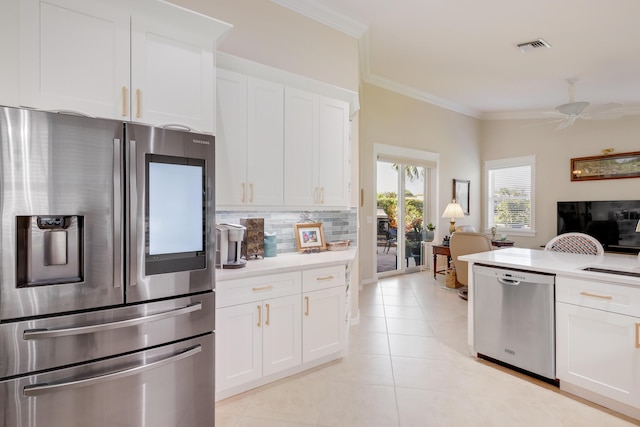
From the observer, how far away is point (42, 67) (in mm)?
1501

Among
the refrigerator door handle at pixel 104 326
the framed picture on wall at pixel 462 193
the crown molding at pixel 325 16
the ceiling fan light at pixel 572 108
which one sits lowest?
the refrigerator door handle at pixel 104 326

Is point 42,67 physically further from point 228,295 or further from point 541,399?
point 541,399

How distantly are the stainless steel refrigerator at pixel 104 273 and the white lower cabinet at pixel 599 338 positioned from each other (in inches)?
96.9

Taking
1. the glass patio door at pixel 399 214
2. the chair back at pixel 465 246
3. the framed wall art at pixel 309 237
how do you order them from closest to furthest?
the framed wall art at pixel 309 237 → the chair back at pixel 465 246 → the glass patio door at pixel 399 214

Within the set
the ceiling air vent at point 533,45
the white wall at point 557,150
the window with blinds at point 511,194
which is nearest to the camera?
the ceiling air vent at point 533,45

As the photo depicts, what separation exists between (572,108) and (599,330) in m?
3.76

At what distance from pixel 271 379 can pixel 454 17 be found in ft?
13.2

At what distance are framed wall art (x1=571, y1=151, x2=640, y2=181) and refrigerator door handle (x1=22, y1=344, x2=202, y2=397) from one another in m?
7.18

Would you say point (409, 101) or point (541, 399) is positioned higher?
point (409, 101)

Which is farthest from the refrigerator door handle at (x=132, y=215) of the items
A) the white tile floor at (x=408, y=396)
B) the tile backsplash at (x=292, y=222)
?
the white tile floor at (x=408, y=396)

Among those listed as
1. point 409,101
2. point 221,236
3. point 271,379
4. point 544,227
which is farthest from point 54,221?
point 544,227

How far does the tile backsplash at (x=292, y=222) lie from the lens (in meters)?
2.78

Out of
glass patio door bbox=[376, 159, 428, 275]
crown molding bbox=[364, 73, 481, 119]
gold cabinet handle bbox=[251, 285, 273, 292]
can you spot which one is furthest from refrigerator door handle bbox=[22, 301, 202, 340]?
crown molding bbox=[364, 73, 481, 119]

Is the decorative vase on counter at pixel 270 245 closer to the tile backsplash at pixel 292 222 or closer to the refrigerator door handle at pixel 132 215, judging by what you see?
the tile backsplash at pixel 292 222
